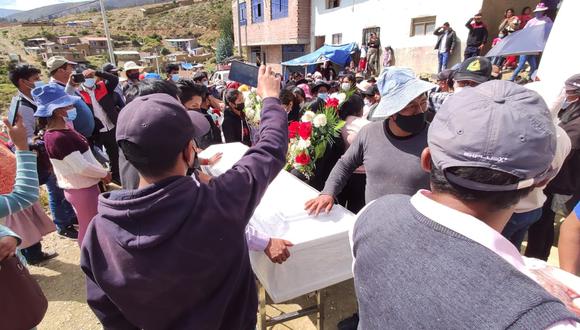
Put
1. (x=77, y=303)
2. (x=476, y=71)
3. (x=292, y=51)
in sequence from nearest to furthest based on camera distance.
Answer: (x=77, y=303) < (x=476, y=71) < (x=292, y=51)

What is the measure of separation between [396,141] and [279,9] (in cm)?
2191

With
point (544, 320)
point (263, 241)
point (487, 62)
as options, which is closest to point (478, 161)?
point (544, 320)

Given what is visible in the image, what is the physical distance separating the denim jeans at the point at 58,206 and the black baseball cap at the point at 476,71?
4.94 m

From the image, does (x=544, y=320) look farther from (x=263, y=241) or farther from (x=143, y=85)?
(x=143, y=85)

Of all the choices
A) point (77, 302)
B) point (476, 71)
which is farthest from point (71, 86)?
point (476, 71)

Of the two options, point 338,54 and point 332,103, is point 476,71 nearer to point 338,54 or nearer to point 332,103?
point 332,103

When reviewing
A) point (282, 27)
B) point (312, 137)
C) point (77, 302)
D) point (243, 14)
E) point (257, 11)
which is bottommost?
point (77, 302)

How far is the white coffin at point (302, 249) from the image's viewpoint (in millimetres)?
1799

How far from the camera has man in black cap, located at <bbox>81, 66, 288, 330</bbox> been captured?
1.03m

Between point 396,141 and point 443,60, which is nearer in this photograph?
point 396,141

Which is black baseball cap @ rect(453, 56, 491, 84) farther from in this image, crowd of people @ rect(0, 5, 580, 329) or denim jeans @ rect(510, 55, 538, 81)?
denim jeans @ rect(510, 55, 538, 81)

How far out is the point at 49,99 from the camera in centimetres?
277

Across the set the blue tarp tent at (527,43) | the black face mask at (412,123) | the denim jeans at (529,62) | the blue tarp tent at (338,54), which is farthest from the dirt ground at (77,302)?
the blue tarp tent at (338,54)

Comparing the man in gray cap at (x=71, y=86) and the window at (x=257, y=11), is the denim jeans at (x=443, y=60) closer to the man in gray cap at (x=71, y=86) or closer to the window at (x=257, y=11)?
the man in gray cap at (x=71, y=86)
